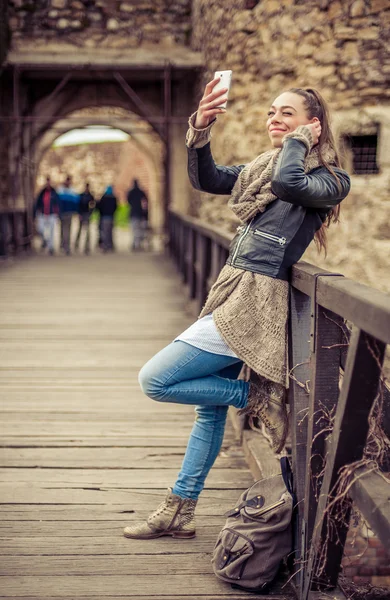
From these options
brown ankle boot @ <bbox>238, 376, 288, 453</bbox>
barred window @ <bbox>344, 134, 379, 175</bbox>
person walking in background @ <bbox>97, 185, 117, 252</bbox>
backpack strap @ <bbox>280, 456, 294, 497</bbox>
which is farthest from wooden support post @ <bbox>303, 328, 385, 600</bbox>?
person walking in background @ <bbox>97, 185, 117, 252</bbox>

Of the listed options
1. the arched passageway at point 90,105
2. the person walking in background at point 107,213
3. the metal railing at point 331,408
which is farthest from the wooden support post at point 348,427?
the person walking in background at point 107,213

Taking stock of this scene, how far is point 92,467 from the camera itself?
3115 millimetres

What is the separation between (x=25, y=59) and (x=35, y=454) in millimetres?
9146

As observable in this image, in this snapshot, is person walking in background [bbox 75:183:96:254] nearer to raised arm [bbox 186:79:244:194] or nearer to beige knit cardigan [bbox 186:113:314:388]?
raised arm [bbox 186:79:244:194]

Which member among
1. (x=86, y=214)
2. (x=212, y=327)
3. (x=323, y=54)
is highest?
(x=323, y=54)

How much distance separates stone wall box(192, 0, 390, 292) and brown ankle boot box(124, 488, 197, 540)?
5.43 meters

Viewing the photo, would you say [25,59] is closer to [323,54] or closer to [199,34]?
[199,34]

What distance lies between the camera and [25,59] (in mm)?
11320

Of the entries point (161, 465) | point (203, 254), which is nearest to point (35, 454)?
point (161, 465)

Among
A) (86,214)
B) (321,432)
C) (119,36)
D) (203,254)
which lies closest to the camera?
(321,432)

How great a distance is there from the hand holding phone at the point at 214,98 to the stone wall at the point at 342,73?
548cm

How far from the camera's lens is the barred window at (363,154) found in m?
8.10

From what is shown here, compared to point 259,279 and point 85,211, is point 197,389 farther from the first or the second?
point 85,211

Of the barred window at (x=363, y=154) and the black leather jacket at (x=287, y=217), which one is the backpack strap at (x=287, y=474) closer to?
the black leather jacket at (x=287, y=217)
